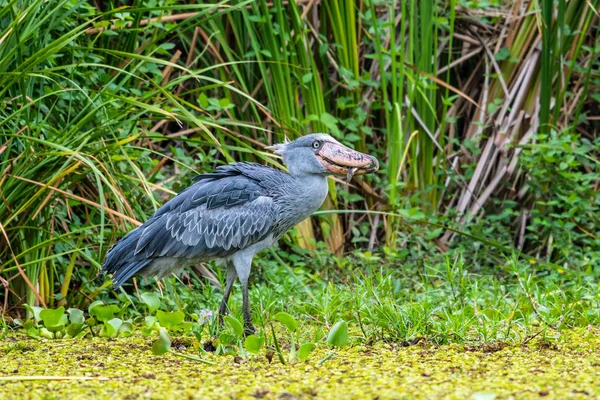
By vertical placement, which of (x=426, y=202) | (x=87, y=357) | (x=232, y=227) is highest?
(x=232, y=227)

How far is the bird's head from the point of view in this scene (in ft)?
12.9

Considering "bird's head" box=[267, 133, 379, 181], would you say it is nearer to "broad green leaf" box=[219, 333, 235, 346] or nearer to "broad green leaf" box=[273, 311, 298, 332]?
"broad green leaf" box=[273, 311, 298, 332]

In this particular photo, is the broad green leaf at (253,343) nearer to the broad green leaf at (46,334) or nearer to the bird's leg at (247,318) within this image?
the bird's leg at (247,318)

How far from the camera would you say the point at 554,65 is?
19.3 ft

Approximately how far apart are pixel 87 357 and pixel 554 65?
390 centimetres

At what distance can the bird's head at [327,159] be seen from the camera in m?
3.93

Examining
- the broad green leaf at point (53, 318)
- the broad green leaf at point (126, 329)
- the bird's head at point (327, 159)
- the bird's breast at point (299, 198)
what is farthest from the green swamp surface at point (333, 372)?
the bird's head at point (327, 159)

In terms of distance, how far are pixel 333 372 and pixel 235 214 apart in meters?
1.15

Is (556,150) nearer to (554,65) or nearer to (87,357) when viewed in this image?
(554,65)

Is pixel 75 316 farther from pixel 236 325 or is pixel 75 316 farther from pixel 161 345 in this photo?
pixel 236 325

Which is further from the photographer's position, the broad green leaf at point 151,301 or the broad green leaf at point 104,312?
the broad green leaf at point 151,301

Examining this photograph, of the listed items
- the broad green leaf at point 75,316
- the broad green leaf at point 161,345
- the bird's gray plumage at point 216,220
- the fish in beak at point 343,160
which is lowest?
the broad green leaf at point 75,316

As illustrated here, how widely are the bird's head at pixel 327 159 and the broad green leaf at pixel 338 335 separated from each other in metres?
0.80

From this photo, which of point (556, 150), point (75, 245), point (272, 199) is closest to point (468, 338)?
point (272, 199)
